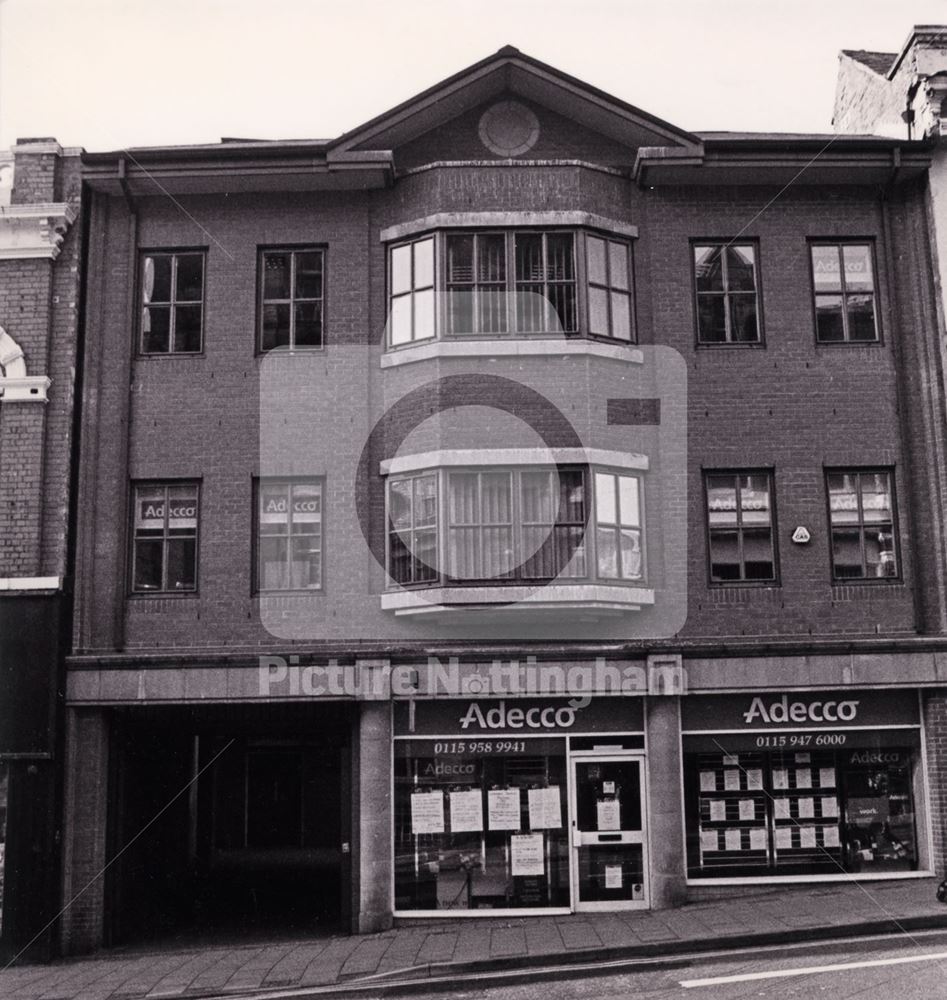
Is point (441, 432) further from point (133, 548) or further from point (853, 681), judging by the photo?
point (853, 681)

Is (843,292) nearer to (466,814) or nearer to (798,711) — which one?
(798,711)

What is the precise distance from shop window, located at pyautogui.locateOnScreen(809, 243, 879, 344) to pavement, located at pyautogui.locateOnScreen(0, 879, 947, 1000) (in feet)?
24.1

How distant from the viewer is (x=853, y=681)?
15.1m

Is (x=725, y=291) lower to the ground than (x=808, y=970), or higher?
higher

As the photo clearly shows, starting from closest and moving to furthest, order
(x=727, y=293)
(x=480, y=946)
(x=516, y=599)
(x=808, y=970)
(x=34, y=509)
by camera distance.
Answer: (x=808, y=970) < (x=480, y=946) < (x=516, y=599) < (x=34, y=509) < (x=727, y=293)

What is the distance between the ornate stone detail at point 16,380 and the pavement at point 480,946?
7.26 metres

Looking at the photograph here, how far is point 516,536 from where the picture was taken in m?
15.1

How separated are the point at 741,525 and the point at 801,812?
387 centimetres

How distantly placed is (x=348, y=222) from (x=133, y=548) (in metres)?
5.40

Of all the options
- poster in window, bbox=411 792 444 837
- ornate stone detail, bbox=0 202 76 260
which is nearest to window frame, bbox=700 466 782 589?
poster in window, bbox=411 792 444 837

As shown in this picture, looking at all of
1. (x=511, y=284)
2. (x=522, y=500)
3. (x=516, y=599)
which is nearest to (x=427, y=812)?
(x=516, y=599)

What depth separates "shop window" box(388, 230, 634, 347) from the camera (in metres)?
15.7

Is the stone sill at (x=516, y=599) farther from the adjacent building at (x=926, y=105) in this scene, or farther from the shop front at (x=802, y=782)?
the adjacent building at (x=926, y=105)

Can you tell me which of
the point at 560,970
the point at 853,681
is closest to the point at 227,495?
the point at 560,970
